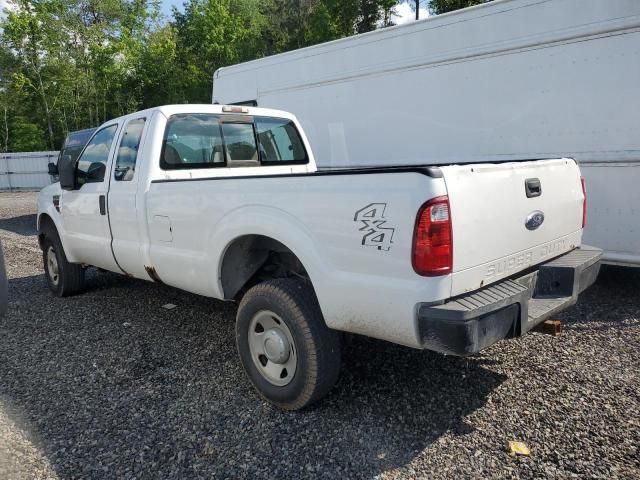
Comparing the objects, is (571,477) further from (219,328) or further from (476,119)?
(476,119)

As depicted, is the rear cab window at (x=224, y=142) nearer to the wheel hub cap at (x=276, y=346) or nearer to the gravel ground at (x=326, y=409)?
the gravel ground at (x=326, y=409)

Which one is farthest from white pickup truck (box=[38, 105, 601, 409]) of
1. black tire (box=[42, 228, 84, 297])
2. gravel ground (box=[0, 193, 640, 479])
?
black tire (box=[42, 228, 84, 297])

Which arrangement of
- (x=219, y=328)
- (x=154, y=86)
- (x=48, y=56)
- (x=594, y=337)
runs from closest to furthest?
(x=594, y=337), (x=219, y=328), (x=48, y=56), (x=154, y=86)

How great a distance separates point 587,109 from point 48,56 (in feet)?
107

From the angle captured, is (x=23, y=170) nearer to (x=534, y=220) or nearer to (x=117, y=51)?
(x=117, y=51)

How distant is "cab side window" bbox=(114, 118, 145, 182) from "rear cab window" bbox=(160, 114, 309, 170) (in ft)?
1.06

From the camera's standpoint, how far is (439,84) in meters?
5.98

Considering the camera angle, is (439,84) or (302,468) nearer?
(302,468)

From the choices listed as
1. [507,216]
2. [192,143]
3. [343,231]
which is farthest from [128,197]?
[507,216]

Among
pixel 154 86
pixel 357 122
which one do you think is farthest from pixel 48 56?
pixel 357 122

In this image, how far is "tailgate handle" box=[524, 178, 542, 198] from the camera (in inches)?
114

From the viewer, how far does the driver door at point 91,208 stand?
15.2 ft

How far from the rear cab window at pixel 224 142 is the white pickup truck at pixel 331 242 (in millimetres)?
12

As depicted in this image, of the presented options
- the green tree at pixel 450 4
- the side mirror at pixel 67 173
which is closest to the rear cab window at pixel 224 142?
the side mirror at pixel 67 173
